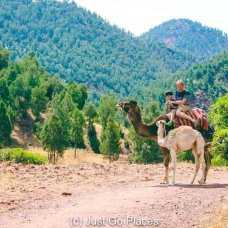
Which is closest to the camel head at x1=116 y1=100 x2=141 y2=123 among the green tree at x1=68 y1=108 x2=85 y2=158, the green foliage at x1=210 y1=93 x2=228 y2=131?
the green foliage at x1=210 y1=93 x2=228 y2=131

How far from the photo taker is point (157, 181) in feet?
52.5

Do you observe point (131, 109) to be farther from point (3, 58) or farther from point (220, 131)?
point (3, 58)

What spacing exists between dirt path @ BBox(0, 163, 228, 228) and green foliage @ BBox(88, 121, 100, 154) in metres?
64.9

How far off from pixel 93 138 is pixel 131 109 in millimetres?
69315

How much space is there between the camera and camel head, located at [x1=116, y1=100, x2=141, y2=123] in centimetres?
1555

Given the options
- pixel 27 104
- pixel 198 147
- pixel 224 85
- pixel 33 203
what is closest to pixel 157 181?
pixel 198 147

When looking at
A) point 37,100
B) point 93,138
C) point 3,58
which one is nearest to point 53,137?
point 93,138

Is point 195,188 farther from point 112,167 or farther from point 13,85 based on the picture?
point 13,85

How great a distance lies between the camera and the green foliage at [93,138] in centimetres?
8319

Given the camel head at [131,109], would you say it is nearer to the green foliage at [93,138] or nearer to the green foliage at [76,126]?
the green foliage at [76,126]

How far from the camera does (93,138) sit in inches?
3334

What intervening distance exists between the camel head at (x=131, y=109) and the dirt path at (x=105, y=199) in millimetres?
2141

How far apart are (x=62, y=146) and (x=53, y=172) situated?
40954 mm

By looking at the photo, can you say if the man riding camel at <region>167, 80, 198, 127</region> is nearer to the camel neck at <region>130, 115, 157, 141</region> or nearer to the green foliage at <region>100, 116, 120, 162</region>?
the camel neck at <region>130, 115, 157, 141</region>
